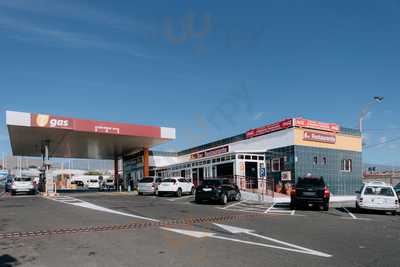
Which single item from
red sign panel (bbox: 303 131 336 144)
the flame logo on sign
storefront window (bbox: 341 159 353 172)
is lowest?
storefront window (bbox: 341 159 353 172)

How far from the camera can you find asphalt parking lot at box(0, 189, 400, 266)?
29.7ft

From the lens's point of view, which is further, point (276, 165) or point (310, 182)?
point (276, 165)

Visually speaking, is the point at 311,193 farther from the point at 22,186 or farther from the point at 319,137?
the point at 22,186

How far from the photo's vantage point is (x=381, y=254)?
9.93 meters

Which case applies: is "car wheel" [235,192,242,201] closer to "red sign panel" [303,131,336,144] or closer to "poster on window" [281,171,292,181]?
"poster on window" [281,171,292,181]

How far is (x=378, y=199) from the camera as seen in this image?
2217 centimetres

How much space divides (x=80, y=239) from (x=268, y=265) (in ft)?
17.4

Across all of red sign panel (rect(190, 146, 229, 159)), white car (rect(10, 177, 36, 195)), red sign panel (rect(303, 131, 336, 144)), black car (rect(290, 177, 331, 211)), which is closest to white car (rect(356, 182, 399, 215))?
black car (rect(290, 177, 331, 211))

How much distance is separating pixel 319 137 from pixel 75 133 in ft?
66.3

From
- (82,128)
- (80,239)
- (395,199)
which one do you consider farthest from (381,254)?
(82,128)

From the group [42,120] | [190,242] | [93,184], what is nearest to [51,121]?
[42,120]

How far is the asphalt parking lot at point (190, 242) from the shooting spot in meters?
9.04

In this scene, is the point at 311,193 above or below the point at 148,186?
above

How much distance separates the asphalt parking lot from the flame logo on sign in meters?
16.7
